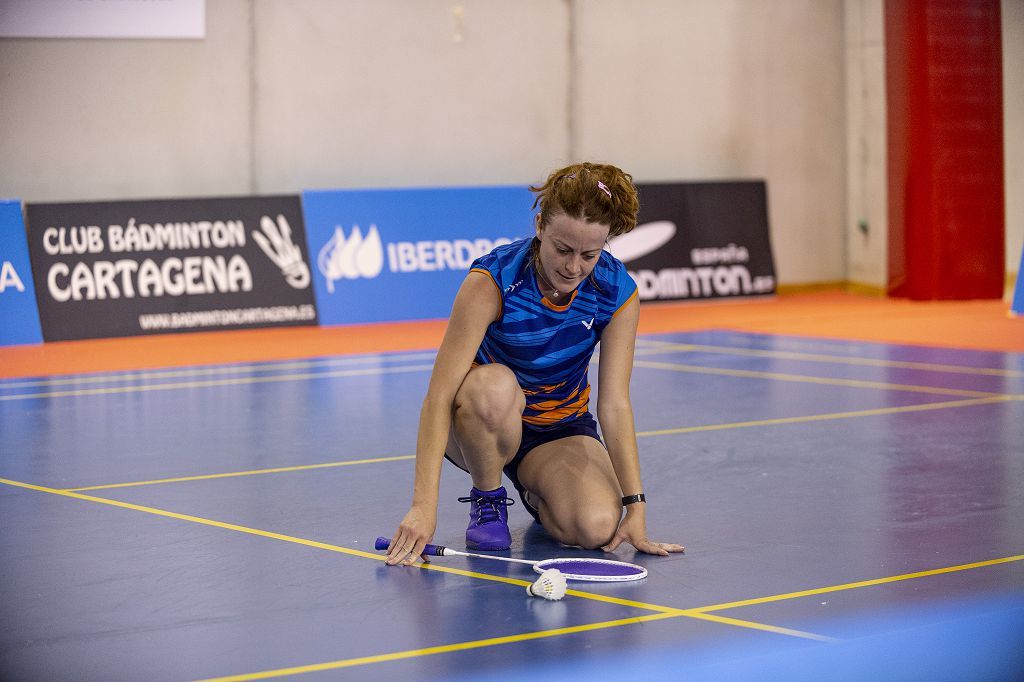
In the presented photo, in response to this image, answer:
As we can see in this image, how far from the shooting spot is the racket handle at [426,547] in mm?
4473

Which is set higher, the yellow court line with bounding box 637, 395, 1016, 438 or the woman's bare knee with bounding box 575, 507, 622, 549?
the woman's bare knee with bounding box 575, 507, 622, 549

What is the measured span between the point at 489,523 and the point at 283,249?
342 inches

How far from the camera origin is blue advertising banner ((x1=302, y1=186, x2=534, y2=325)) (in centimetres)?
1314

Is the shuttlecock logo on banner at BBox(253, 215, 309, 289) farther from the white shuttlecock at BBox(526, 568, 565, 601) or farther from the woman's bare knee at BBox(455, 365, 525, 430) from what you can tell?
the white shuttlecock at BBox(526, 568, 565, 601)

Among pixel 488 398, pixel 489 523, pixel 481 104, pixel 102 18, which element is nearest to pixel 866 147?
pixel 481 104

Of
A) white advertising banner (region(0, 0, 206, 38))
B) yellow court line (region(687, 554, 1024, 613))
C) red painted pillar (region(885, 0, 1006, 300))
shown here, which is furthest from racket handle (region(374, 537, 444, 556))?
red painted pillar (region(885, 0, 1006, 300))

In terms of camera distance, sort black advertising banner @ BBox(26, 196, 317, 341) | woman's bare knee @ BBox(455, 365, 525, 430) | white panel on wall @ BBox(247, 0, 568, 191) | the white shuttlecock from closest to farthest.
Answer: the white shuttlecock → woman's bare knee @ BBox(455, 365, 525, 430) → black advertising banner @ BBox(26, 196, 317, 341) → white panel on wall @ BBox(247, 0, 568, 191)

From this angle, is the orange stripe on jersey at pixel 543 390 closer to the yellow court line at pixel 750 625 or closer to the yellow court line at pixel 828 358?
the yellow court line at pixel 750 625

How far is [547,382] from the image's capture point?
4.78m

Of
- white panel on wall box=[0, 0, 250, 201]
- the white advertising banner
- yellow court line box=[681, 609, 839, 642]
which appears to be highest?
the white advertising banner

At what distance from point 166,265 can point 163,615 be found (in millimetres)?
8881

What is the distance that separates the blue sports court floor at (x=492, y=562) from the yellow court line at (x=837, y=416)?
3 cm

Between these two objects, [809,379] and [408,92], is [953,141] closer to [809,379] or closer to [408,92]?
[408,92]

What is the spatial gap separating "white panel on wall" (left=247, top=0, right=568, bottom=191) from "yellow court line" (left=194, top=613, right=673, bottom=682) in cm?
1062
